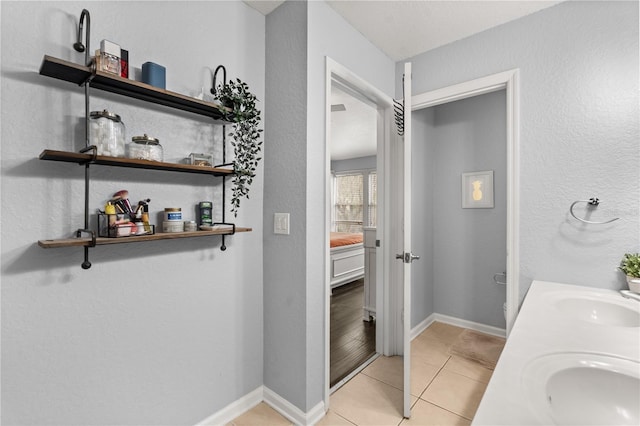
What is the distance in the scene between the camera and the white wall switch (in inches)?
69.4

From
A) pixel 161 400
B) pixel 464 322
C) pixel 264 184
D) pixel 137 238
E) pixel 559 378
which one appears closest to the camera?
pixel 559 378

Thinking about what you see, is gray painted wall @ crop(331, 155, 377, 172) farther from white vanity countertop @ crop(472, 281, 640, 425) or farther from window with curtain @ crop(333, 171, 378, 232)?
white vanity countertop @ crop(472, 281, 640, 425)

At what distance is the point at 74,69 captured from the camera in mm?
1059

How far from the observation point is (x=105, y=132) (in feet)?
3.80

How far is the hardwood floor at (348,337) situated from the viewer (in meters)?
2.34

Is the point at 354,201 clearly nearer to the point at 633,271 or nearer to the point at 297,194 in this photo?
the point at 297,194

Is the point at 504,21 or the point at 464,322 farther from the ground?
the point at 504,21

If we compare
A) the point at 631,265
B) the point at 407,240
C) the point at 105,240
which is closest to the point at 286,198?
Answer: the point at 407,240

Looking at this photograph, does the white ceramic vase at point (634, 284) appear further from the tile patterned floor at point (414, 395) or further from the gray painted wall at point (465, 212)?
the gray painted wall at point (465, 212)

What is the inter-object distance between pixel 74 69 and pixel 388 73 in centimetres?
213

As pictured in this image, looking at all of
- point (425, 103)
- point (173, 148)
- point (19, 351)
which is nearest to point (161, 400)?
point (19, 351)

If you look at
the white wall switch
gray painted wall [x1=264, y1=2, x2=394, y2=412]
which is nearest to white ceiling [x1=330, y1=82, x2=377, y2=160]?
gray painted wall [x1=264, y1=2, x2=394, y2=412]

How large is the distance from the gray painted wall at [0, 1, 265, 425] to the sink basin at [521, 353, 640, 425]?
57.8 inches

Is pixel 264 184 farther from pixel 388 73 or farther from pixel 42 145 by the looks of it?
pixel 388 73
